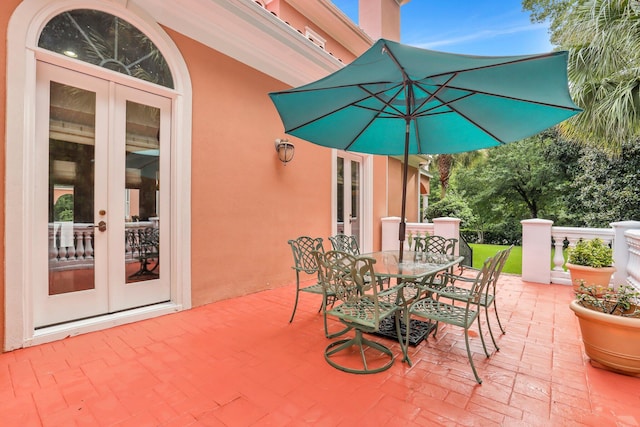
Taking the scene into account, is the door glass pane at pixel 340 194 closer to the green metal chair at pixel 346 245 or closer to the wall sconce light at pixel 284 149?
the wall sconce light at pixel 284 149

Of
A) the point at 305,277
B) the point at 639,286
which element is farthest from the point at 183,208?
the point at 639,286

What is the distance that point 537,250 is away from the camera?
5246mm

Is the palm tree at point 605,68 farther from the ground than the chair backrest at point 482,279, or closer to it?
farther from the ground

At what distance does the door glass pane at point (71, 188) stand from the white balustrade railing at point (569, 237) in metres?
6.85

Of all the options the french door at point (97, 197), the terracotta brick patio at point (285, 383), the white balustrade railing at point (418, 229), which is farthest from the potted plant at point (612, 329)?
the french door at point (97, 197)

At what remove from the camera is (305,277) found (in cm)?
550

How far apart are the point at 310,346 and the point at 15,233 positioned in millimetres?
2789

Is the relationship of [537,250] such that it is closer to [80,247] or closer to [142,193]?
[142,193]

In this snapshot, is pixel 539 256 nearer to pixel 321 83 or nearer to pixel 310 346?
pixel 310 346

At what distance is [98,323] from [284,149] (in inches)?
130

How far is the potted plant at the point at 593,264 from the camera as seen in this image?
4197 mm

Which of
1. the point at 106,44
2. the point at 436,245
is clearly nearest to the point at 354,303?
the point at 436,245

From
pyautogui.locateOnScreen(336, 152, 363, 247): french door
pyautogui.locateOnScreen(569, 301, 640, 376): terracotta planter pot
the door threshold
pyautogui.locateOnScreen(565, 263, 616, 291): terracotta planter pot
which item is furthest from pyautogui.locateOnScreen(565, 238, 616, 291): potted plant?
the door threshold

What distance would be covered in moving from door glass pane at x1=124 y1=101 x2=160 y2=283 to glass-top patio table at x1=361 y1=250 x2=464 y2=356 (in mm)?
2702
